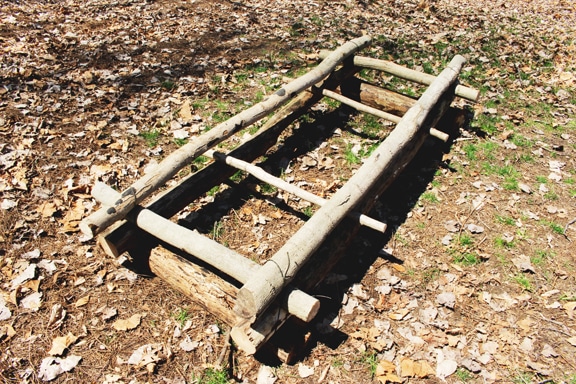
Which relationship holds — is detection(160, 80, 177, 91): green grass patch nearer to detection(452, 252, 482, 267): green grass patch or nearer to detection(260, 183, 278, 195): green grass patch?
detection(260, 183, 278, 195): green grass patch

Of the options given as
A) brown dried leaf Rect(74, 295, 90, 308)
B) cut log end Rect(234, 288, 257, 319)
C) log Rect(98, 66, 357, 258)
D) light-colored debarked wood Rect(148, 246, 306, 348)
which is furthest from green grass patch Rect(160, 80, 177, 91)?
cut log end Rect(234, 288, 257, 319)

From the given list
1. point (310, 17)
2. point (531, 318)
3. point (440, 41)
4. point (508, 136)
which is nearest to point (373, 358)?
point (531, 318)

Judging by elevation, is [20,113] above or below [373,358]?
above

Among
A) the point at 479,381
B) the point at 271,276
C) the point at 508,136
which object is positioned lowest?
the point at 479,381

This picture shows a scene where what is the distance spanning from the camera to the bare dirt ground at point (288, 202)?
3824 millimetres

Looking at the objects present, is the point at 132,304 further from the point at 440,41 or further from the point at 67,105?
the point at 440,41

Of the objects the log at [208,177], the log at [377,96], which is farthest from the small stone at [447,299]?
the log at [377,96]

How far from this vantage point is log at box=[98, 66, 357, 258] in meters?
3.99

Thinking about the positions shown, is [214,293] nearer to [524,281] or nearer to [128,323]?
[128,323]

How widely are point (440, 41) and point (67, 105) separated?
289 inches

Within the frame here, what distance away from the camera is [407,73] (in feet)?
20.5

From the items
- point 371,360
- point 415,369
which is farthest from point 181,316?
point 415,369

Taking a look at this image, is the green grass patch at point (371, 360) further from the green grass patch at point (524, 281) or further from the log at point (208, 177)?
the log at point (208, 177)

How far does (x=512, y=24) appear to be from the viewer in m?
9.49
